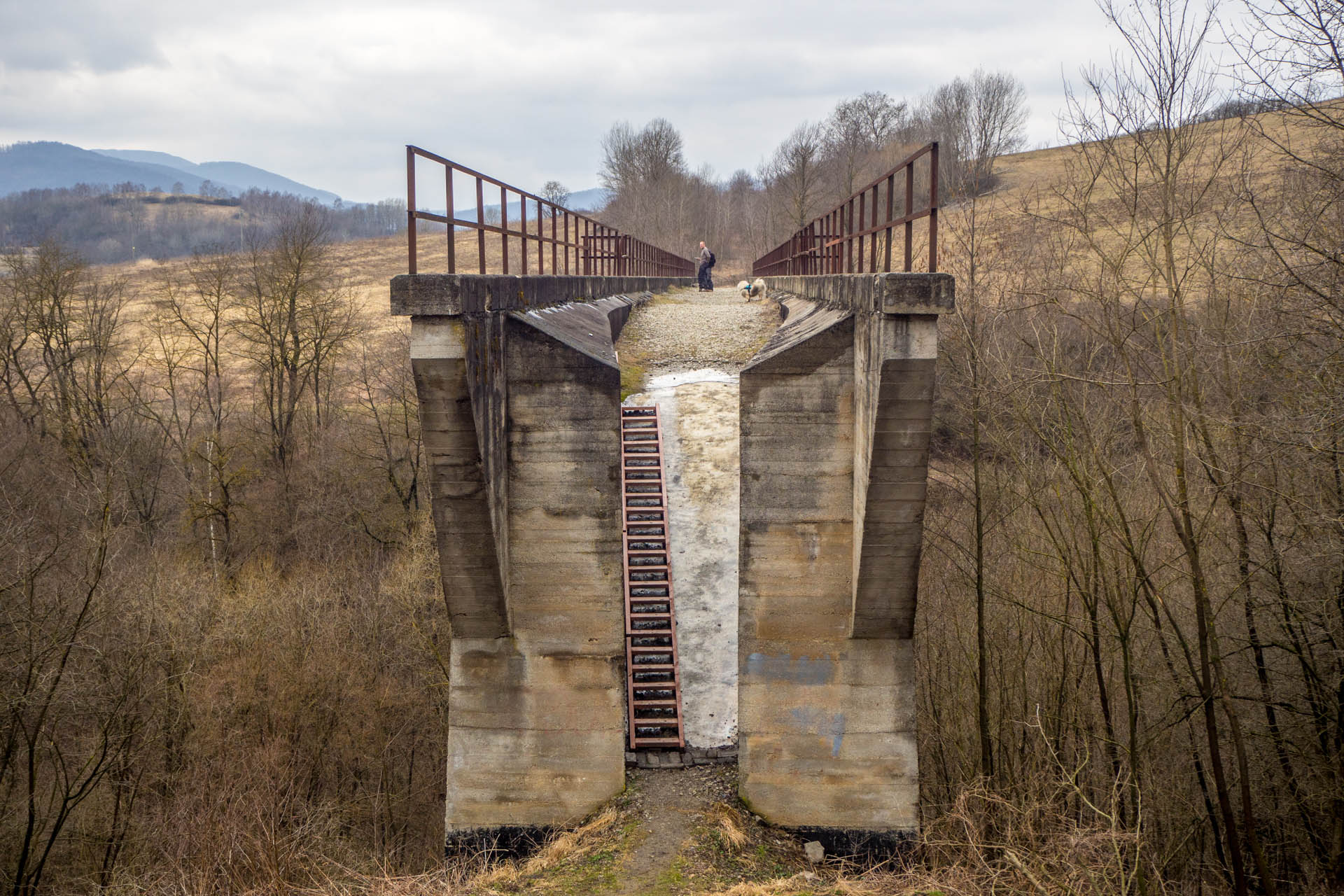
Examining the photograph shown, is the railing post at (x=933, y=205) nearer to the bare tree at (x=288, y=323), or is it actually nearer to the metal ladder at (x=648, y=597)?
the metal ladder at (x=648, y=597)

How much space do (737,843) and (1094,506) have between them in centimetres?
457

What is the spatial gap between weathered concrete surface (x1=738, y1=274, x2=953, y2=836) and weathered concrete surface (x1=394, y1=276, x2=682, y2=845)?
3.95 feet

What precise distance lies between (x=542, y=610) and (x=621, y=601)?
709 mm

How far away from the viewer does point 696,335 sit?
17.9m

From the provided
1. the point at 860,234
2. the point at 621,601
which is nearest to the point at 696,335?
the point at 860,234

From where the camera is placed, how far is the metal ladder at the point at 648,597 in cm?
876

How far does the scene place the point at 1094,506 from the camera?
8602 mm

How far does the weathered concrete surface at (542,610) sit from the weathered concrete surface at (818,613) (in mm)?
1204

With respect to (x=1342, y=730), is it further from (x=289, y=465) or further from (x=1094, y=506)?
(x=289, y=465)

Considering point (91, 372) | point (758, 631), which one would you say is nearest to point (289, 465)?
point (91, 372)

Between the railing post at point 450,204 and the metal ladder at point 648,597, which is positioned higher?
the railing post at point 450,204

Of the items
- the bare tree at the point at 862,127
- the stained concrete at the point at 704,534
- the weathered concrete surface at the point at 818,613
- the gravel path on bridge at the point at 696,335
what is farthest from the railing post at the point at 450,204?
the bare tree at the point at 862,127

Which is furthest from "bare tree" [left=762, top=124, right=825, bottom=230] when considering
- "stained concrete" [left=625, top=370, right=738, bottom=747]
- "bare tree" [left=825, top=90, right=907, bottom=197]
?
"stained concrete" [left=625, top=370, right=738, bottom=747]

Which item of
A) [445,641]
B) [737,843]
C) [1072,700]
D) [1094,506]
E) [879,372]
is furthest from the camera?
[445,641]
